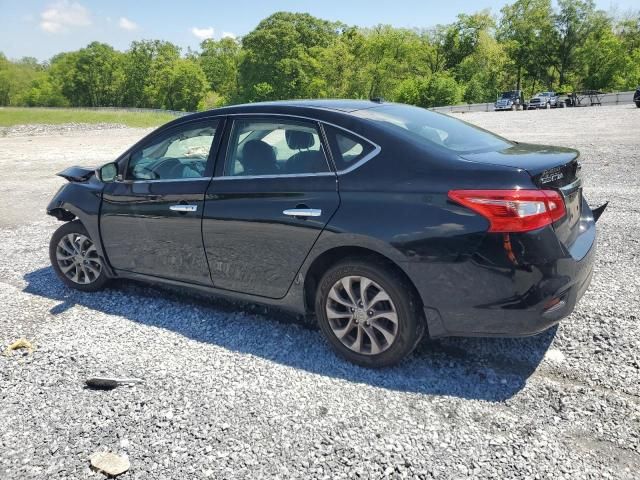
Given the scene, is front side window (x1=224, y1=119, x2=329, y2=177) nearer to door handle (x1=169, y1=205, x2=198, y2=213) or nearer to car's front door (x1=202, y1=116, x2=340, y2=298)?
car's front door (x1=202, y1=116, x2=340, y2=298)

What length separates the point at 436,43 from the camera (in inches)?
2982

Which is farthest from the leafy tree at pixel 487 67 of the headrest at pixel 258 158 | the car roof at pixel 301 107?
the headrest at pixel 258 158

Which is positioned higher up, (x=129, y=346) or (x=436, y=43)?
(x=436, y=43)

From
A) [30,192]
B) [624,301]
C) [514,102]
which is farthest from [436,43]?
[624,301]

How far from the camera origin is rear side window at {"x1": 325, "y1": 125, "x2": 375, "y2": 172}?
3.25 metres

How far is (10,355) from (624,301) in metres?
4.70

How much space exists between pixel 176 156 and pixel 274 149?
3.36 ft

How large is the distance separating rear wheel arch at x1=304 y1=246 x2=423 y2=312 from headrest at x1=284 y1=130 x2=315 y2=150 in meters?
0.76

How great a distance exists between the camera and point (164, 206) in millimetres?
4090

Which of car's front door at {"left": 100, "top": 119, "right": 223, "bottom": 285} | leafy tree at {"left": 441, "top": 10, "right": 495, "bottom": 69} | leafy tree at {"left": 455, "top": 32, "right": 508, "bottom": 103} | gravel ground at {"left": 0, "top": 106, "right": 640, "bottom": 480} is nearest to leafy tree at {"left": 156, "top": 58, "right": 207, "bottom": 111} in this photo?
leafy tree at {"left": 441, "top": 10, "right": 495, "bottom": 69}

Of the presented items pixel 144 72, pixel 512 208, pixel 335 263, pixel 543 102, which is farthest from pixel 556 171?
pixel 144 72

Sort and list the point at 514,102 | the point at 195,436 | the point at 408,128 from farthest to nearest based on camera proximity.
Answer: the point at 514,102, the point at 408,128, the point at 195,436

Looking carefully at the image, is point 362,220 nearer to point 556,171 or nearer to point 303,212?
point 303,212

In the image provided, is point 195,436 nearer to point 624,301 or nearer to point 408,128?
point 408,128
